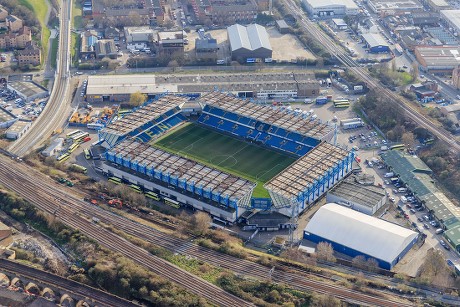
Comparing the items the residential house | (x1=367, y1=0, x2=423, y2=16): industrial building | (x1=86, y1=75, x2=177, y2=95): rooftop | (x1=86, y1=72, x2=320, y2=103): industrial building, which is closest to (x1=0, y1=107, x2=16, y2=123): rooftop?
(x1=86, y1=72, x2=320, y2=103): industrial building

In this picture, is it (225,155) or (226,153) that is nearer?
(225,155)

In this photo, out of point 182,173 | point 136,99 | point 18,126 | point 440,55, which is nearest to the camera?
point 182,173

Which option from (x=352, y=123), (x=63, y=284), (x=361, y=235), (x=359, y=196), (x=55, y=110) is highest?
(x=55, y=110)

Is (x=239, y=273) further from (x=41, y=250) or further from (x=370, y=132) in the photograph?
(x=370, y=132)

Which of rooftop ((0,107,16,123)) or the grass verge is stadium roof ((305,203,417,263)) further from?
the grass verge

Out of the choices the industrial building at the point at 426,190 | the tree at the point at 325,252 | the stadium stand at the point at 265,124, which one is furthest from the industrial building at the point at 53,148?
the industrial building at the point at 426,190

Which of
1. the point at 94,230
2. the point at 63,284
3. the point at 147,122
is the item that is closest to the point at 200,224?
the point at 94,230

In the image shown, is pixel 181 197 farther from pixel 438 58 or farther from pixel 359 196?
pixel 438 58

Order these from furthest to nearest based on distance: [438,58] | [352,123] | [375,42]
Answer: [375,42] → [438,58] → [352,123]
